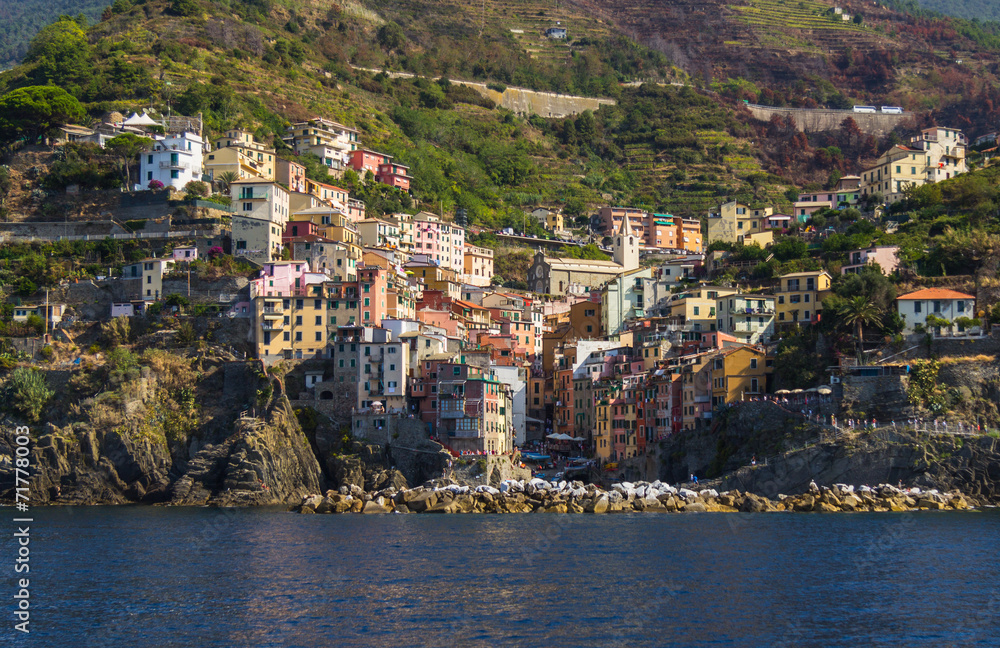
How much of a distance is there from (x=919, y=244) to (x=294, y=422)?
49.1m

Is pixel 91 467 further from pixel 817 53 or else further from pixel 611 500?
pixel 817 53

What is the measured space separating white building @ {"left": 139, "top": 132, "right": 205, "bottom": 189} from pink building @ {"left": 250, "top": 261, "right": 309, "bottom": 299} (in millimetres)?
16438

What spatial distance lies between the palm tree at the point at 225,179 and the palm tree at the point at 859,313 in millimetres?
50116

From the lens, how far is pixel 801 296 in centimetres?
8588

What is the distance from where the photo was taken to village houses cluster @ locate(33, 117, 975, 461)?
254 feet

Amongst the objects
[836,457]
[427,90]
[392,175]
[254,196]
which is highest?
[427,90]

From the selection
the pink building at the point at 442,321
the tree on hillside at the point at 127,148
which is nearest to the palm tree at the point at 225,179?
the tree on hillside at the point at 127,148

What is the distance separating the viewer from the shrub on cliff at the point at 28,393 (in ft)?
249

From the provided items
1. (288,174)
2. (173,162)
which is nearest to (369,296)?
(173,162)

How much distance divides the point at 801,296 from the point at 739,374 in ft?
41.3

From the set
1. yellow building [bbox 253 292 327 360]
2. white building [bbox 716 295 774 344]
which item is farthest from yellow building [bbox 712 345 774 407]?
yellow building [bbox 253 292 327 360]

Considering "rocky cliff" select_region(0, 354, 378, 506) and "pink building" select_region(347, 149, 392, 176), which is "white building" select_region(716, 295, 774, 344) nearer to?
"rocky cliff" select_region(0, 354, 378, 506)

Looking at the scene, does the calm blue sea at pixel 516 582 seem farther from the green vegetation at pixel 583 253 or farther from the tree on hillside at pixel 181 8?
the tree on hillside at pixel 181 8

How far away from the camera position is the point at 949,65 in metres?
183
